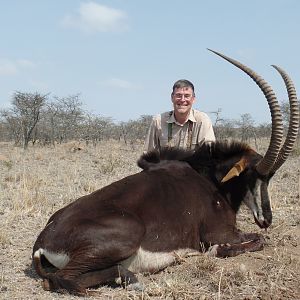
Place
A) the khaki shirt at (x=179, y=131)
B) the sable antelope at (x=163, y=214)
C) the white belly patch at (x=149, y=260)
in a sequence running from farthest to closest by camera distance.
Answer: the khaki shirt at (x=179, y=131)
the white belly patch at (x=149, y=260)
the sable antelope at (x=163, y=214)

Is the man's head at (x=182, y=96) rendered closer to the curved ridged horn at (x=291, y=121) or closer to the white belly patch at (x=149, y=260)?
the curved ridged horn at (x=291, y=121)

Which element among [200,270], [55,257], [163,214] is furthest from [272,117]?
[55,257]

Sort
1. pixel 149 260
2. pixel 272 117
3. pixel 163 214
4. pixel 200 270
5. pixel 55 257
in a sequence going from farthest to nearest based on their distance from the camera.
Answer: pixel 272 117, pixel 163 214, pixel 149 260, pixel 200 270, pixel 55 257

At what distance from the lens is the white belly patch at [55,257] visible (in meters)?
4.05

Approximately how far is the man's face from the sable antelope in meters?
0.82

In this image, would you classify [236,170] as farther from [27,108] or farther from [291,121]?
[27,108]

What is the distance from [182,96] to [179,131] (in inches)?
21.7

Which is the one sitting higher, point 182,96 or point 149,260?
point 182,96

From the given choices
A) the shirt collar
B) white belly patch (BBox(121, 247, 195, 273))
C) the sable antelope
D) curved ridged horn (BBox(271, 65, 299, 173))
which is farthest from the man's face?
white belly patch (BBox(121, 247, 195, 273))

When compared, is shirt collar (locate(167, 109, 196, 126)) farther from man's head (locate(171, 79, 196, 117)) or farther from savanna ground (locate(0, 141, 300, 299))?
savanna ground (locate(0, 141, 300, 299))

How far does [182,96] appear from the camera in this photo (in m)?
5.91

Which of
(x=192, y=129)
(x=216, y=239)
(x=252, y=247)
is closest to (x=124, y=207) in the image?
(x=216, y=239)

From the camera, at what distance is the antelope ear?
191 inches

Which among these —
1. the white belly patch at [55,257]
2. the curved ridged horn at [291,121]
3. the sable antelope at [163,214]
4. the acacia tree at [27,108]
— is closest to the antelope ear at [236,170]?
the sable antelope at [163,214]
